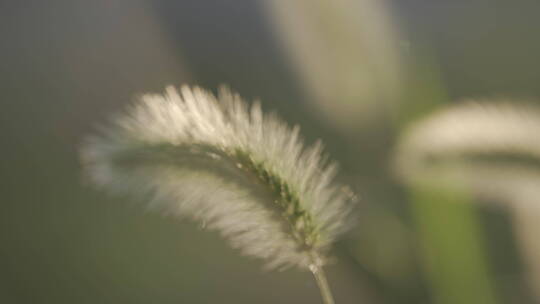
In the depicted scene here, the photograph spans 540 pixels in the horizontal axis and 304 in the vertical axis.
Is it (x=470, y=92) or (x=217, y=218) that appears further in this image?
(x=470, y=92)

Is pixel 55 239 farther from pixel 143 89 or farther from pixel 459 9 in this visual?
pixel 459 9

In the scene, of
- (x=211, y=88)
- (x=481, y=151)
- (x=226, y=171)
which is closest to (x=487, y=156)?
(x=481, y=151)

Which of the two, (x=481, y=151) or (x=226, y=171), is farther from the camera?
(x=481, y=151)

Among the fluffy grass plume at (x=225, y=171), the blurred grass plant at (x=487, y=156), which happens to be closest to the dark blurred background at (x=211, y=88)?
the blurred grass plant at (x=487, y=156)

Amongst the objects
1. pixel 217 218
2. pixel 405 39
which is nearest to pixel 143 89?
pixel 405 39

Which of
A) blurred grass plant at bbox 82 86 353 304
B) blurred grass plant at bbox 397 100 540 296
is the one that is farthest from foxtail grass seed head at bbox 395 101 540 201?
blurred grass plant at bbox 82 86 353 304

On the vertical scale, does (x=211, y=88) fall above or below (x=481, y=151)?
above

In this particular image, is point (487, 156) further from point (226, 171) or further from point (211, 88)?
point (211, 88)
